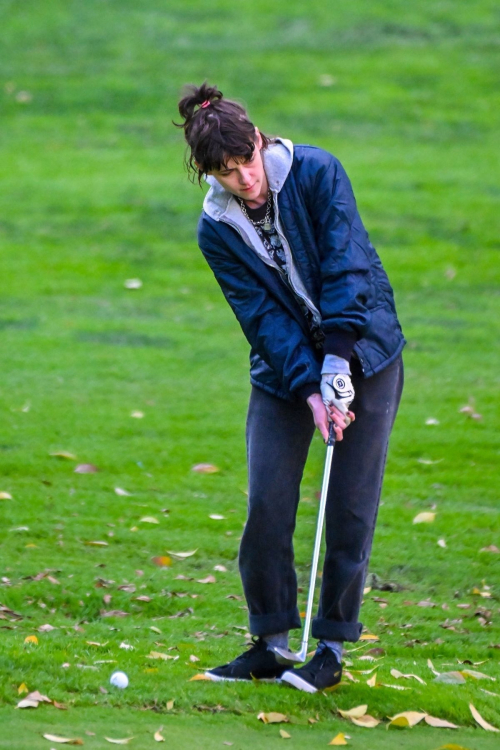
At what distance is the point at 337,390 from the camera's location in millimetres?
4312

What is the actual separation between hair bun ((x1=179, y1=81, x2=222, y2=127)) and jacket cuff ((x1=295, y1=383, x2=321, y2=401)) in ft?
3.50

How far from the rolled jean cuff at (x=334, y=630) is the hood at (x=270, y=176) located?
164 centimetres

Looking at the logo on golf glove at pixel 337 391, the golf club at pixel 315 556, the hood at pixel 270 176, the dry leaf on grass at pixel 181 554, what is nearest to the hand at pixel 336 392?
the logo on golf glove at pixel 337 391

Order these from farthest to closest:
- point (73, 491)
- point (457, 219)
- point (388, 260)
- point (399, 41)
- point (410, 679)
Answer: point (399, 41), point (457, 219), point (388, 260), point (73, 491), point (410, 679)

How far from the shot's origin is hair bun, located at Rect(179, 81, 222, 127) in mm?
4301

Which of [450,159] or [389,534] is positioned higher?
[450,159]

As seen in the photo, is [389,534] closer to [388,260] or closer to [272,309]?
[272,309]

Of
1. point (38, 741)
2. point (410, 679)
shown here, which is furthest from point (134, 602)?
point (38, 741)

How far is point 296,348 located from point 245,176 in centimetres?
68

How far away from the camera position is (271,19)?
24297 mm

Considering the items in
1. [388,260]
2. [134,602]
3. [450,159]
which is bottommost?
[134,602]

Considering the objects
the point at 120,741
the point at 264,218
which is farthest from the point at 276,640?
the point at 264,218

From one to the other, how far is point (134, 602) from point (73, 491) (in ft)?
6.74

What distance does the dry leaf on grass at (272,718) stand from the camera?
14.2 feet
